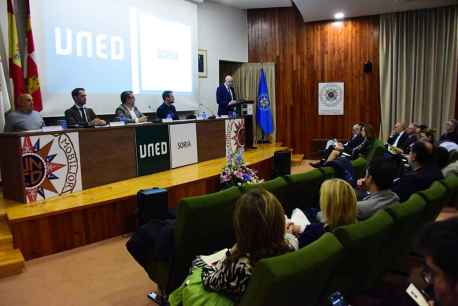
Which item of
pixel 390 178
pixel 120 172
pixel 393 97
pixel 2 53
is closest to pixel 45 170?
pixel 120 172

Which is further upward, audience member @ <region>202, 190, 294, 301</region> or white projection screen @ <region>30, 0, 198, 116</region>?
white projection screen @ <region>30, 0, 198, 116</region>

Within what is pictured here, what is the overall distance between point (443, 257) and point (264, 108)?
817cm

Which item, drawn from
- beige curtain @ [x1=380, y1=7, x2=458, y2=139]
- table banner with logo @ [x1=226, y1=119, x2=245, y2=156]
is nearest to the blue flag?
table banner with logo @ [x1=226, y1=119, x2=245, y2=156]

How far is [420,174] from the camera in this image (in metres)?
3.18

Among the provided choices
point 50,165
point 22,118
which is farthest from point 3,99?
point 50,165

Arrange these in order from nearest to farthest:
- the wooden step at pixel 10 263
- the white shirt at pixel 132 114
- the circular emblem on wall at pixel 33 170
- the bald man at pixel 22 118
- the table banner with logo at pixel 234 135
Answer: the wooden step at pixel 10 263 → the circular emblem on wall at pixel 33 170 → the bald man at pixel 22 118 → the white shirt at pixel 132 114 → the table banner with logo at pixel 234 135

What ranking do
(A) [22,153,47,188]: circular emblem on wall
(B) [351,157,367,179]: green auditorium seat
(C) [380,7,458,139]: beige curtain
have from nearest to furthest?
(A) [22,153,47,188]: circular emblem on wall, (B) [351,157,367,179]: green auditorium seat, (C) [380,7,458,139]: beige curtain

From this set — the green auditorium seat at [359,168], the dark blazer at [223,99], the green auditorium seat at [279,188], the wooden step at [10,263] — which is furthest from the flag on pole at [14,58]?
the green auditorium seat at [359,168]

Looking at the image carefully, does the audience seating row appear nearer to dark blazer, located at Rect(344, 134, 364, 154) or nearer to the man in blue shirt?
dark blazer, located at Rect(344, 134, 364, 154)

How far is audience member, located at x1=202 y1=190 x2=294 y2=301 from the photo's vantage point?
163 cm

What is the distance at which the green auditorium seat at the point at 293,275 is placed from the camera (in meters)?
1.35

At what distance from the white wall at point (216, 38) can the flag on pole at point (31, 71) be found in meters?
3.59

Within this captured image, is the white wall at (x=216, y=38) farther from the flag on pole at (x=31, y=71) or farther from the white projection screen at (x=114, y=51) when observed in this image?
the flag on pole at (x=31, y=71)

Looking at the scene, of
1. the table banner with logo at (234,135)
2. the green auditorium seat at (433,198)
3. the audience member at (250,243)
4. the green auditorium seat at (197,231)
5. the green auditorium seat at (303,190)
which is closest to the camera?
the audience member at (250,243)
